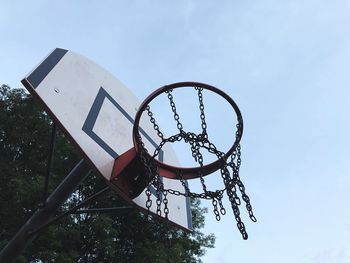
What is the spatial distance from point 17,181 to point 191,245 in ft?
14.7

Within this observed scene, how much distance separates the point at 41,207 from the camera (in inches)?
158

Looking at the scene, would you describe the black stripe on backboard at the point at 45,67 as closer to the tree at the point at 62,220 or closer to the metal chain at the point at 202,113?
the metal chain at the point at 202,113

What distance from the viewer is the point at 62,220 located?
392 inches

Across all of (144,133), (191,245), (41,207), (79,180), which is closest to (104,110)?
(144,133)

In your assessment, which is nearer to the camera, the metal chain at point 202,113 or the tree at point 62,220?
the metal chain at point 202,113

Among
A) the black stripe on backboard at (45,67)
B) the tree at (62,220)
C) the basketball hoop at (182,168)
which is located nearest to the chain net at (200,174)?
the basketball hoop at (182,168)

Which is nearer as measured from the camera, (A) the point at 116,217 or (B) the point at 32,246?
(B) the point at 32,246

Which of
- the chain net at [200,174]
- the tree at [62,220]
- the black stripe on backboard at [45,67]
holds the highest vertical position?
the tree at [62,220]

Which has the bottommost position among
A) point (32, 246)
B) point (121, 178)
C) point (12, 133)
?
point (121, 178)

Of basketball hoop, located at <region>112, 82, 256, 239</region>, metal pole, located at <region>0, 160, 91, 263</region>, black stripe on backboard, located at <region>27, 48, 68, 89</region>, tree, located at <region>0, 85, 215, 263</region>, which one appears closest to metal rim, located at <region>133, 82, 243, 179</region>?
basketball hoop, located at <region>112, 82, 256, 239</region>

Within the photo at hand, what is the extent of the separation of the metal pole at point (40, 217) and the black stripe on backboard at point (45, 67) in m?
0.86

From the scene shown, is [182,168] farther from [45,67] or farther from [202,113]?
[45,67]

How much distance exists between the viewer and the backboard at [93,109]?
355cm

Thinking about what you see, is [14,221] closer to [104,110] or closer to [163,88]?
[104,110]
